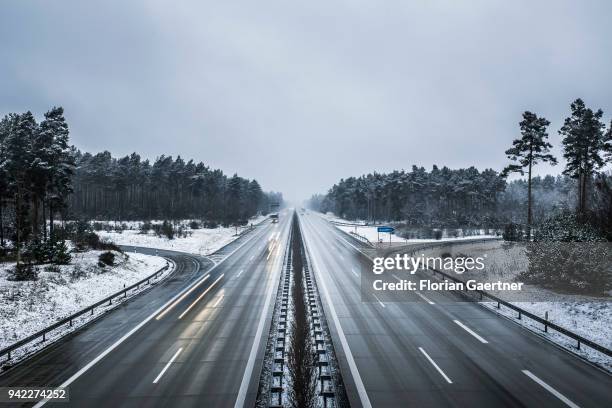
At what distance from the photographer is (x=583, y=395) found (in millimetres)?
11109

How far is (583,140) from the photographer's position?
3294cm

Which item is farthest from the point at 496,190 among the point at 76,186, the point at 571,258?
the point at 76,186

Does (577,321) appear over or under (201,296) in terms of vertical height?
over

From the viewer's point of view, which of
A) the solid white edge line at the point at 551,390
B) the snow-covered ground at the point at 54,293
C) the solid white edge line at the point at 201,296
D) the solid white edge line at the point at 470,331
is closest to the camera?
the solid white edge line at the point at 551,390

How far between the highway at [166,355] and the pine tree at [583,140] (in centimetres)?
3284

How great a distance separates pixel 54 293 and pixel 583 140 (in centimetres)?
4657

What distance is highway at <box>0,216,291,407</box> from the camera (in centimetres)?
1126

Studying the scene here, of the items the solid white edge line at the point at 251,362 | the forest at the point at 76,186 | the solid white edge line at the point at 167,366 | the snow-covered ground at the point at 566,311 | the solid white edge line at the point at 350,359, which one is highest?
the forest at the point at 76,186

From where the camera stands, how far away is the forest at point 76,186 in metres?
35.9

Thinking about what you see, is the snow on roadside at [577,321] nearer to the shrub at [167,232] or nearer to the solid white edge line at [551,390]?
the solid white edge line at [551,390]

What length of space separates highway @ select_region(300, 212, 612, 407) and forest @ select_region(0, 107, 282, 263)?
83.1ft

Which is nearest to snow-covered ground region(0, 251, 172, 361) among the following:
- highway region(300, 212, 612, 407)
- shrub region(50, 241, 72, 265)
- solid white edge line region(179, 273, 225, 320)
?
shrub region(50, 241, 72, 265)

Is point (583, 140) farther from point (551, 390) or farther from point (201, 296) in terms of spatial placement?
point (201, 296)

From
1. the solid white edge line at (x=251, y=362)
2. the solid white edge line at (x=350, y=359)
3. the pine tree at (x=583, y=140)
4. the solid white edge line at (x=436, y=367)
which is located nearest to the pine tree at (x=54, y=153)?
the solid white edge line at (x=251, y=362)
